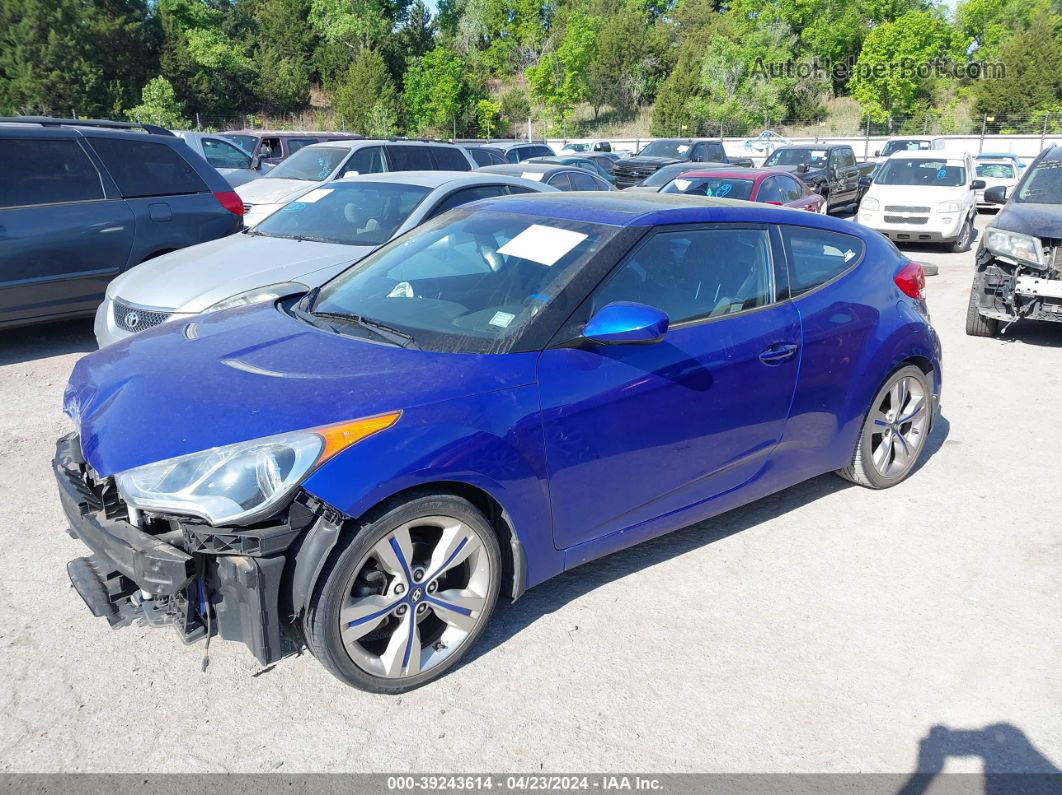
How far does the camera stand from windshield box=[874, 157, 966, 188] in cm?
1529

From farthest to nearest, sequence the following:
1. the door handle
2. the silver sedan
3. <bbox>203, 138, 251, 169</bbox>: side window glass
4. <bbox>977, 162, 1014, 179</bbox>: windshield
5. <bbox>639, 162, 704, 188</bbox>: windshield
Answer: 1. <bbox>977, 162, 1014, 179</bbox>: windshield
2. <bbox>203, 138, 251, 169</bbox>: side window glass
3. <bbox>639, 162, 704, 188</bbox>: windshield
4. the silver sedan
5. the door handle

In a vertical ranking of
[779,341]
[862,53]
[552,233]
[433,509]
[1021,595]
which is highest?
[862,53]

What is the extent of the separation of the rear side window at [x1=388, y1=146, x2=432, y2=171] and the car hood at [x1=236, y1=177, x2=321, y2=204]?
1340mm

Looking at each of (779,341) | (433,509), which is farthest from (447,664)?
(779,341)

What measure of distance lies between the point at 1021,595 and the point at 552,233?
266 centimetres

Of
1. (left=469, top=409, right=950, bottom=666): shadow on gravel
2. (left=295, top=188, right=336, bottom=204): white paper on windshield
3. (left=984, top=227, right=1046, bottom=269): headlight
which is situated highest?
(left=295, top=188, right=336, bottom=204): white paper on windshield

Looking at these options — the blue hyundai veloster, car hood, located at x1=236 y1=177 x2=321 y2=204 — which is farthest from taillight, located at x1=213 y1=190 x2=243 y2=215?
the blue hyundai veloster

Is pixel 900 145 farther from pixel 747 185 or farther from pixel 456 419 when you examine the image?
pixel 456 419

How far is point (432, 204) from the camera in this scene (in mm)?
6996

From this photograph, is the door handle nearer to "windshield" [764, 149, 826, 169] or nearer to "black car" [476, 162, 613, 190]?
"black car" [476, 162, 613, 190]

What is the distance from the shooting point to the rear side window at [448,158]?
12547mm

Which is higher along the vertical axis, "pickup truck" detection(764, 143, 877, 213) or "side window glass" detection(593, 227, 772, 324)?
"side window glass" detection(593, 227, 772, 324)

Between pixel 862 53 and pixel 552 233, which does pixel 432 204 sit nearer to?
pixel 552 233

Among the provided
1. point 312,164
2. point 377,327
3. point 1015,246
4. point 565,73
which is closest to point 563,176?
point 312,164
